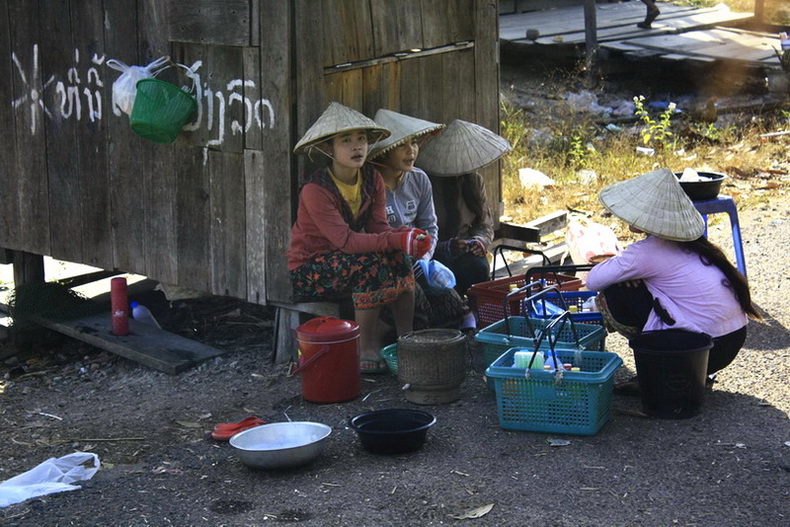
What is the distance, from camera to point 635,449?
4.64 m

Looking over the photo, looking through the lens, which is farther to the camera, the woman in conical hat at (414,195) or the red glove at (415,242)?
the woman in conical hat at (414,195)

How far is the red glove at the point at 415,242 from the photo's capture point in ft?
18.1

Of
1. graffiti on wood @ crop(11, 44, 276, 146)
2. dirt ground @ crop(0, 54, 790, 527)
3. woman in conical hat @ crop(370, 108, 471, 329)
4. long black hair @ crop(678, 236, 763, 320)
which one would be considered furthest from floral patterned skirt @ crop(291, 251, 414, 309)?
long black hair @ crop(678, 236, 763, 320)

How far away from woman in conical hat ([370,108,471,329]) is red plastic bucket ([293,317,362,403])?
790 mm

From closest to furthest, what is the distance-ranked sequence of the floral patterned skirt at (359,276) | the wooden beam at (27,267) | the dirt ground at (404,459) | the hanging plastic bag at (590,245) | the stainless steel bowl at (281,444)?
the dirt ground at (404,459)
the stainless steel bowl at (281,444)
the floral patterned skirt at (359,276)
the hanging plastic bag at (590,245)
the wooden beam at (27,267)

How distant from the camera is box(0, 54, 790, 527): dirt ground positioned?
161 inches

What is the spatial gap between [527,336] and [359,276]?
102 centimetres

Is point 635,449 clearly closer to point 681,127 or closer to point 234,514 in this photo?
point 234,514

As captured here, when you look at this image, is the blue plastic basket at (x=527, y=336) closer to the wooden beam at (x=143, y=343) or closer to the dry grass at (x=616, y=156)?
the wooden beam at (x=143, y=343)

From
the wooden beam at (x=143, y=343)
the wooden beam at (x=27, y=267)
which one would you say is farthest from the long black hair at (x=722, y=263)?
the wooden beam at (x=27, y=267)

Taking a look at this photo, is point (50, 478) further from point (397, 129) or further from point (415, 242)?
point (397, 129)

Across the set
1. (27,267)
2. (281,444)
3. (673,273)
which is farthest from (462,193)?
(27,267)

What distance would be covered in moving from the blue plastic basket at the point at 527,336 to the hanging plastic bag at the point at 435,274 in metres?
0.66

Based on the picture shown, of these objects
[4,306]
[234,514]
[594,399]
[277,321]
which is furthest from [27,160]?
[594,399]
